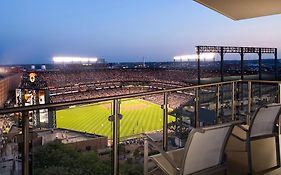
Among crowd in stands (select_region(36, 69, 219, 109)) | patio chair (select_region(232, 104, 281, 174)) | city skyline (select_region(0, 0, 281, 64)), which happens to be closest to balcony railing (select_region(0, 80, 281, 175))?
patio chair (select_region(232, 104, 281, 174))

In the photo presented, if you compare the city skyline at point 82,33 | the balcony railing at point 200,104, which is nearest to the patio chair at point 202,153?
the balcony railing at point 200,104

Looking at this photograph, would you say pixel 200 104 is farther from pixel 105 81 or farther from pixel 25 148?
pixel 105 81

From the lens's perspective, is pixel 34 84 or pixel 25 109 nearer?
pixel 25 109

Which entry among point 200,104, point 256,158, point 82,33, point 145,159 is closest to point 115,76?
point 82,33

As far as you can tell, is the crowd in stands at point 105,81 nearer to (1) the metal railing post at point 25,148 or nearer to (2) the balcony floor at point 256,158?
(2) the balcony floor at point 256,158

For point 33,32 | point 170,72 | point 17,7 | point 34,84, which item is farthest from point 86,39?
point 34,84

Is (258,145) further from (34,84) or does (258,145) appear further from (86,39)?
(86,39)
